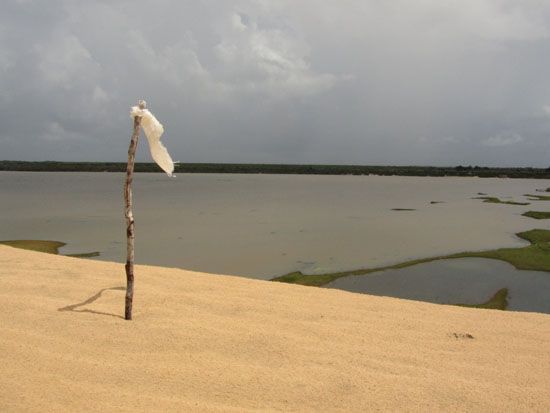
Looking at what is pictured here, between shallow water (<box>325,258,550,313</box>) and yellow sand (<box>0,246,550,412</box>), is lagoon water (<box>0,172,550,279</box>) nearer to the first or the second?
shallow water (<box>325,258,550,313</box>)

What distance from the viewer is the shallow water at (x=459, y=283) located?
9.80 m

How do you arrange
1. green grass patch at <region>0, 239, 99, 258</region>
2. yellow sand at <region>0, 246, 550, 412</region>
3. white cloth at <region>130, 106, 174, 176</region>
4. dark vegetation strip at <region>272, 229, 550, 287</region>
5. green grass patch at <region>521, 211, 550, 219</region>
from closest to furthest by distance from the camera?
yellow sand at <region>0, 246, 550, 412</region>, white cloth at <region>130, 106, 174, 176</region>, dark vegetation strip at <region>272, 229, 550, 287</region>, green grass patch at <region>0, 239, 99, 258</region>, green grass patch at <region>521, 211, 550, 219</region>

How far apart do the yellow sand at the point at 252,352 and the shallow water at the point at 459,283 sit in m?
2.79

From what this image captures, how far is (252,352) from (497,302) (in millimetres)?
6809

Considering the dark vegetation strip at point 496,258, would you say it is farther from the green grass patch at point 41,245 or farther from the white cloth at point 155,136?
the green grass patch at point 41,245

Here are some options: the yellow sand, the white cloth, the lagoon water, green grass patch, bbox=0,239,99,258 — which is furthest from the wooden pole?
green grass patch, bbox=0,239,99,258

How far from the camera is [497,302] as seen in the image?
9570 mm

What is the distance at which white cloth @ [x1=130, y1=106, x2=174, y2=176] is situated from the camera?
17.3 ft

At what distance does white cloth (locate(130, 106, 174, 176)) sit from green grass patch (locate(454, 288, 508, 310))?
6.80m

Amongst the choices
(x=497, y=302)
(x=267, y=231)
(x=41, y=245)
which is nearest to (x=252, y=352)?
(x=497, y=302)

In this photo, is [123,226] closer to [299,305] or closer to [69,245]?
[69,245]

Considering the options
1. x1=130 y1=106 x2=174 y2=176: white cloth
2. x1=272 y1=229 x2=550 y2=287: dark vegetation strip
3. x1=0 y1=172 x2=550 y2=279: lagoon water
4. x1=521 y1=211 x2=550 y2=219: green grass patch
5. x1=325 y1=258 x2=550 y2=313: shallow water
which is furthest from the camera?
x1=521 y1=211 x2=550 y2=219: green grass patch

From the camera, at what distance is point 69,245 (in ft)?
51.5

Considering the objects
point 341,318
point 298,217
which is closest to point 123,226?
point 298,217
